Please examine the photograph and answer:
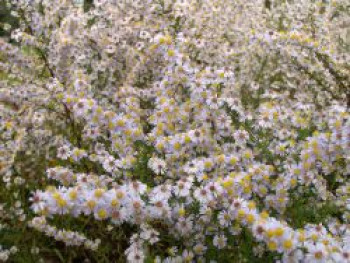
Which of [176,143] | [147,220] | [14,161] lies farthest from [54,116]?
[147,220]

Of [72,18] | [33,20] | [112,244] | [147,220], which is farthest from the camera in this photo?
[33,20]

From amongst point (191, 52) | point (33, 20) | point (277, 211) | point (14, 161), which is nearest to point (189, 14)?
point (191, 52)

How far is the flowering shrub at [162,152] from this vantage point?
8.29 feet

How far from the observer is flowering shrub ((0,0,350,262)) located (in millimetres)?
2527

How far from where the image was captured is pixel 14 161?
4.03 meters

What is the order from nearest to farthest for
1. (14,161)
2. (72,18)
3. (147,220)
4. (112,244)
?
(147,220) < (112,244) < (14,161) < (72,18)

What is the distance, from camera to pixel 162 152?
3.17 m

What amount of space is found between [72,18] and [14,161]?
1534 mm

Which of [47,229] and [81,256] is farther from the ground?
[47,229]

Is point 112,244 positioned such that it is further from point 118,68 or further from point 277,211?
point 118,68

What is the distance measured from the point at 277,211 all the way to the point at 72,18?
2.82m

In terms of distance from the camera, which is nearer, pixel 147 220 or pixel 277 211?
pixel 147 220

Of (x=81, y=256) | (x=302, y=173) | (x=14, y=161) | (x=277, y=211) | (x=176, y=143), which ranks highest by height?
Result: (x=176, y=143)

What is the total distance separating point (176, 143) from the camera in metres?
2.98
